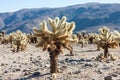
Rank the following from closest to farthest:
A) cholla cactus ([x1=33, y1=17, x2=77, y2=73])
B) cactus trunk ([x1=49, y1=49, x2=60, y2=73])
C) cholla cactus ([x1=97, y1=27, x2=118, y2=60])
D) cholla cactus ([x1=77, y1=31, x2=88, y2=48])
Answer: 1. cholla cactus ([x1=33, y1=17, x2=77, y2=73])
2. cactus trunk ([x1=49, y1=49, x2=60, y2=73])
3. cholla cactus ([x1=97, y1=27, x2=118, y2=60])
4. cholla cactus ([x1=77, y1=31, x2=88, y2=48])

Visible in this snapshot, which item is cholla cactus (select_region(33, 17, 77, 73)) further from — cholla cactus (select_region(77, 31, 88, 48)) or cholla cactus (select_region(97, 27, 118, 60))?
cholla cactus (select_region(77, 31, 88, 48))

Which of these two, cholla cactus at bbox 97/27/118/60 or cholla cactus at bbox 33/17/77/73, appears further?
cholla cactus at bbox 97/27/118/60

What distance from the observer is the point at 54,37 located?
17.0 m

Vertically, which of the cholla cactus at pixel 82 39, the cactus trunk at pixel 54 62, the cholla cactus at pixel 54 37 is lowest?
the cholla cactus at pixel 82 39

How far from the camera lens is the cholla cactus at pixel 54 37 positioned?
16.9 metres

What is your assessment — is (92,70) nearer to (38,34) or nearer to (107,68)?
(107,68)

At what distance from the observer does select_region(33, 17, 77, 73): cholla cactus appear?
55.4 ft

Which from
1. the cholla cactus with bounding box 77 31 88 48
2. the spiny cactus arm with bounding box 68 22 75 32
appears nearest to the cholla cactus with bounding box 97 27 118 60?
the spiny cactus arm with bounding box 68 22 75 32

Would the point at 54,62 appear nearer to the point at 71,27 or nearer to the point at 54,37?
the point at 54,37

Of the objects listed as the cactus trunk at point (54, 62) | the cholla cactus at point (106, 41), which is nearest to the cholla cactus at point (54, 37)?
the cactus trunk at point (54, 62)

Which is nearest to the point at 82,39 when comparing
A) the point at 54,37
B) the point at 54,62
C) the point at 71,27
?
the point at 54,62

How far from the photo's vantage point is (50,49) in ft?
56.6

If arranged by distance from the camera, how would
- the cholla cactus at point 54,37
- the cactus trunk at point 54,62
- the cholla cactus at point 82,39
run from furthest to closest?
1. the cholla cactus at point 82,39
2. the cactus trunk at point 54,62
3. the cholla cactus at point 54,37

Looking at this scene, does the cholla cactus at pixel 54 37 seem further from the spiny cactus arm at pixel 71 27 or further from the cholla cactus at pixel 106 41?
the cholla cactus at pixel 106 41
